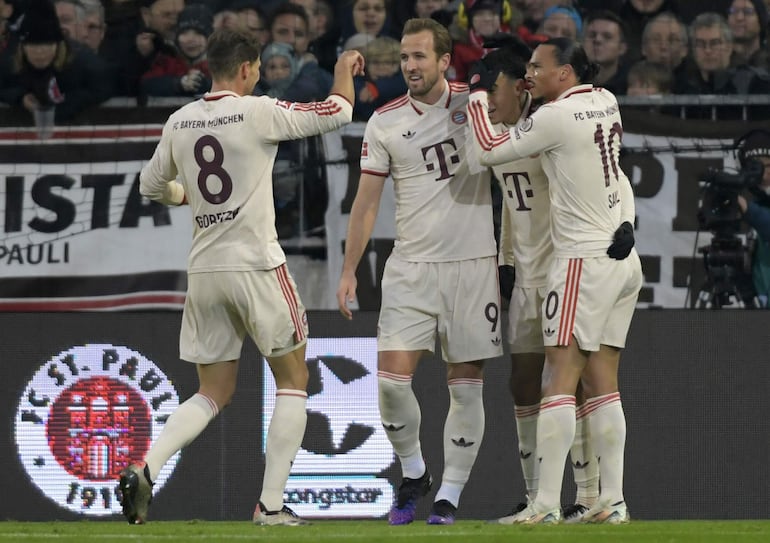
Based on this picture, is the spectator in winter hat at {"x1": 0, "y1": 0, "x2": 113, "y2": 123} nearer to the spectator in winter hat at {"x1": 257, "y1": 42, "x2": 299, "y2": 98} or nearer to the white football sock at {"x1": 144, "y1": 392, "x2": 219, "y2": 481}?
the spectator in winter hat at {"x1": 257, "y1": 42, "x2": 299, "y2": 98}

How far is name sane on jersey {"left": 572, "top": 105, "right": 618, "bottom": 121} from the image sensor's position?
6379 millimetres

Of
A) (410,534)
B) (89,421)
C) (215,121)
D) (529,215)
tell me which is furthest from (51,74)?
(410,534)

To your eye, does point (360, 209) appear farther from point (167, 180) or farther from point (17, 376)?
point (17, 376)

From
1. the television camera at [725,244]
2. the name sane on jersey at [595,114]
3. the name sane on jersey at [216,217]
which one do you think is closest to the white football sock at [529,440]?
the name sane on jersey at [595,114]

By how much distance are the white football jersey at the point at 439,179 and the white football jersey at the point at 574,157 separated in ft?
1.20

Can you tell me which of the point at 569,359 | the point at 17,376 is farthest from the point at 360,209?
the point at 17,376

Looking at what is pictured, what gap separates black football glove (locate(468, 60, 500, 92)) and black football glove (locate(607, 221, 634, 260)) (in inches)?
32.8

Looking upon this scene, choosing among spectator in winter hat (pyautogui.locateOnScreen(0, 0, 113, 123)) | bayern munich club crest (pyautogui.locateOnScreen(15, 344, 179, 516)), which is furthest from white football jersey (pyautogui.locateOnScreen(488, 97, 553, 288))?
spectator in winter hat (pyautogui.locateOnScreen(0, 0, 113, 123))

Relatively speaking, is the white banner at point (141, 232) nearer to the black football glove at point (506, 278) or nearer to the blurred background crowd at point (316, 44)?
the blurred background crowd at point (316, 44)

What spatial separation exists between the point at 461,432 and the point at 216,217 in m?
1.45

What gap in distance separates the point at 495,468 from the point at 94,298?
2380 mm

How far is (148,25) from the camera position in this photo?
891cm

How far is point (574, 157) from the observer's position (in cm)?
639

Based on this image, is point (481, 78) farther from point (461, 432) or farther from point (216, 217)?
point (461, 432)
